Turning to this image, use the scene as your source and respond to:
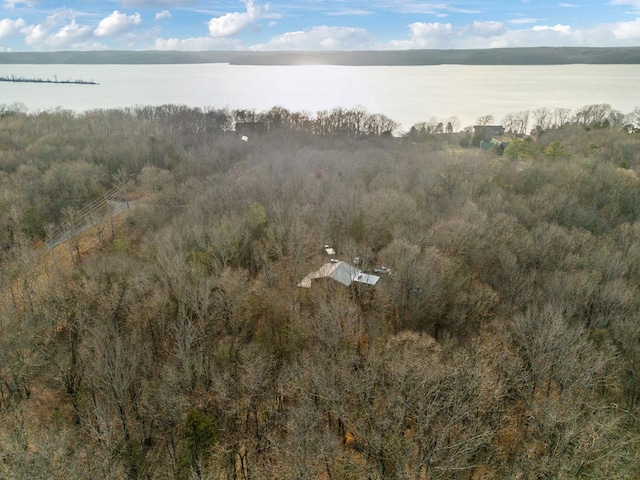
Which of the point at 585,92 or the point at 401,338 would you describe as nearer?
the point at 401,338

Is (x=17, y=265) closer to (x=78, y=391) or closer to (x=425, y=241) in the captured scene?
(x=78, y=391)

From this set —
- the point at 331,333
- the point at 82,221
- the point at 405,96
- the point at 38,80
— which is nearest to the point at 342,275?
the point at 331,333

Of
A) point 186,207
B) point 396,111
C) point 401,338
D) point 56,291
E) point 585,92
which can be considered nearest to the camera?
point 401,338

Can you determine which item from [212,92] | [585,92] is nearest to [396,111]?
[212,92]

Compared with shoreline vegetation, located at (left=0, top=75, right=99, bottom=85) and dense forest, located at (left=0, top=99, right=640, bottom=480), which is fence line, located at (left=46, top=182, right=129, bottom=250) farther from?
shoreline vegetation, located at (left=0, top=75, right=99, bottom=85)

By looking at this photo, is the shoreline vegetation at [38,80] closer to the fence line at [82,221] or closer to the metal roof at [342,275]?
the fence line at [82,221]

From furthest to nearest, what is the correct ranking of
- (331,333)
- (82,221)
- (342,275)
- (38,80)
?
1. (38,80)
2. (82,221)
3. (342,275)
4. (331,333)

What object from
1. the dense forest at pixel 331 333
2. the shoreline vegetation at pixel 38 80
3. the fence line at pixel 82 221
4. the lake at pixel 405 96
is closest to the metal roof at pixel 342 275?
the dense forest at pixel 331 333

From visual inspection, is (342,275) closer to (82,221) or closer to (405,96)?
(82,221)

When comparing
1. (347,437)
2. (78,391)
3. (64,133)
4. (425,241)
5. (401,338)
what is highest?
(64,133)
